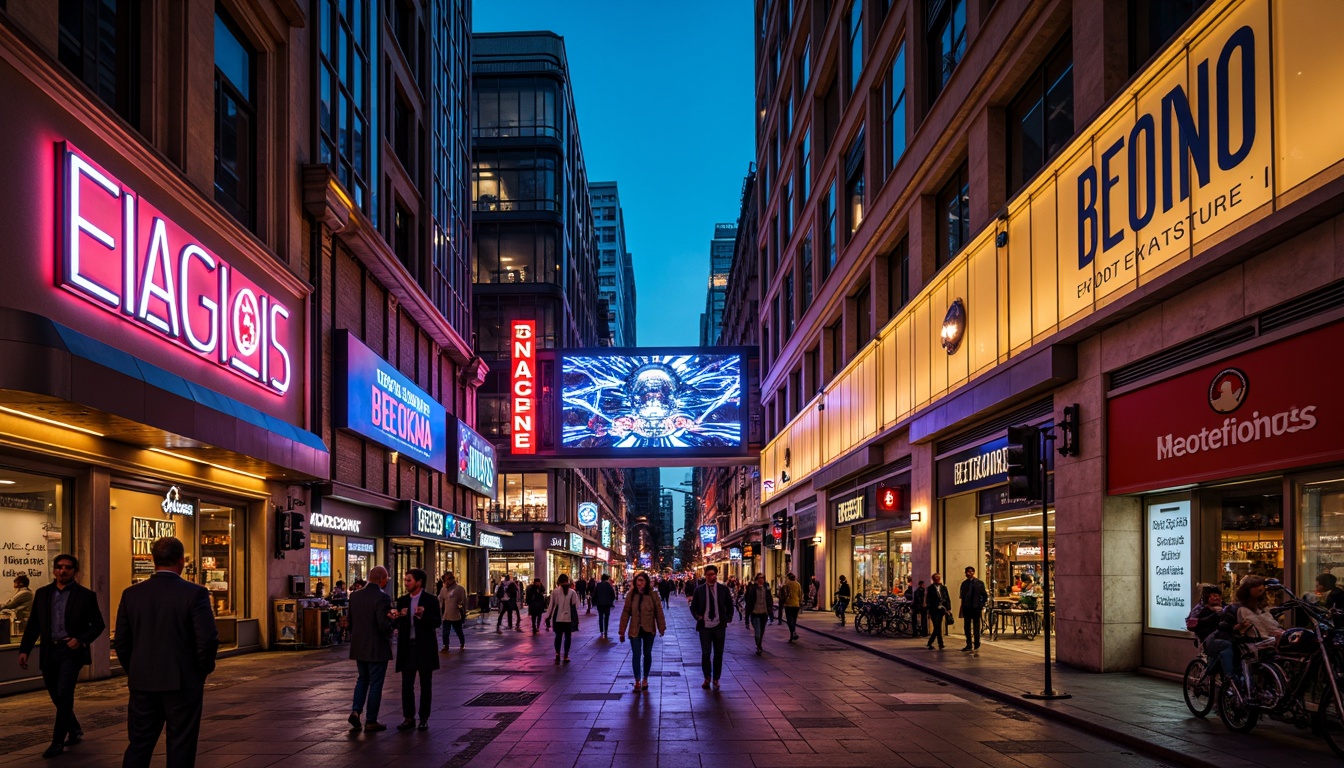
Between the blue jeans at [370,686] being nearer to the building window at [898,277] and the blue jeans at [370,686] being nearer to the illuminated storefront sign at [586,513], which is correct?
the building window at [898,277]

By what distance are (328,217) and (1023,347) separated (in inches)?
620

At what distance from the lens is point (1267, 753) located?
938cm

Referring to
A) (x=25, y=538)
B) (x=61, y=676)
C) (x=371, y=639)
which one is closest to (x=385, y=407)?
(x=25, y=538)

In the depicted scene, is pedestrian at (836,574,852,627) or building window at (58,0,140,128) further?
pedestrian at (836,574,852,627)

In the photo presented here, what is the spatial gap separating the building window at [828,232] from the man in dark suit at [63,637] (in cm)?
2933

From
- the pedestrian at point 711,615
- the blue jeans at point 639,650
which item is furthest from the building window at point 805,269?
the blue jeans at point 639,650

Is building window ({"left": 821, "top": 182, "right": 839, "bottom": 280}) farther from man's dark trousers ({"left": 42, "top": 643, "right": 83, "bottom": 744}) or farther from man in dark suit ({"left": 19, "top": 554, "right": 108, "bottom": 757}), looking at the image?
man's dark trousers ({"left": 42, "top": 643, "right": 83, "bottom": 744})

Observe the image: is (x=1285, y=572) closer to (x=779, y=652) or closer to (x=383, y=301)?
(x=779, y=652)

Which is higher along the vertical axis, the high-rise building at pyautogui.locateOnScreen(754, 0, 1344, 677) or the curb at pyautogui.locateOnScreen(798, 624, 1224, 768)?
the high-rise building at pyautogui.locateOnScreen(754, 0, 1344, 677)

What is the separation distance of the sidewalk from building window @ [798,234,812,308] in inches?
962

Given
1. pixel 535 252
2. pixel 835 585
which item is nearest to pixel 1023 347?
pixel 835 585

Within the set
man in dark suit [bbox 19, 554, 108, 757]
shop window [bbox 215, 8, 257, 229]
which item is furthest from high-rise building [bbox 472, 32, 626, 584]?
man in dark suit [bbox 19, 554, 108, 757]

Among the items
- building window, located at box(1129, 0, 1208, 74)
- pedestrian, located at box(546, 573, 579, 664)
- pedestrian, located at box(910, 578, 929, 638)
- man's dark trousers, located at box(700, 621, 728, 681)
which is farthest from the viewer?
pedestrian, located at box(910, 578, 929, 638)

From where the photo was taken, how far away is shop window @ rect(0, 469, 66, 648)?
46.8ft
